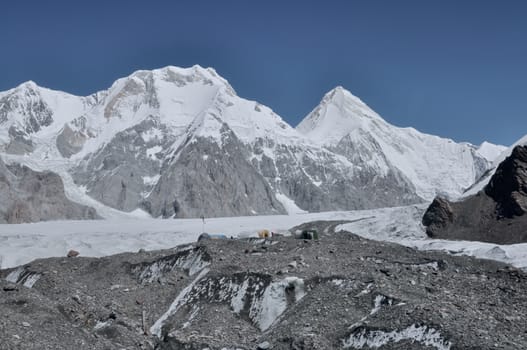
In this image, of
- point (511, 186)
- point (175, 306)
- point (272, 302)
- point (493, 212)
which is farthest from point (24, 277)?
point (511, 186)

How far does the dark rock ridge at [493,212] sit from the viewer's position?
5447 cm

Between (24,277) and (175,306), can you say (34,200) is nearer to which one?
(24,277)

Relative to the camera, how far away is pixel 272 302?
24516 millimetres

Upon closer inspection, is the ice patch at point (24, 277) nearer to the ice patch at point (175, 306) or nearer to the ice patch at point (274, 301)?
the ice patch at point (175, 306)

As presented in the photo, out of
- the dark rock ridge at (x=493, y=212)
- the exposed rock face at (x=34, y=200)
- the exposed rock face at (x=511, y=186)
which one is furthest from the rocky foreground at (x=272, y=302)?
the exposed rock face at (x=34, y=200)

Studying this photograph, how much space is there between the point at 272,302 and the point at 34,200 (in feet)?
456

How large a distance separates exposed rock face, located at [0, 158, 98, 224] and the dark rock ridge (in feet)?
331

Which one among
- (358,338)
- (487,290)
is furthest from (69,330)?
(487,290)

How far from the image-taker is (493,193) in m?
60.2

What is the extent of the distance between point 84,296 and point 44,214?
429 feet

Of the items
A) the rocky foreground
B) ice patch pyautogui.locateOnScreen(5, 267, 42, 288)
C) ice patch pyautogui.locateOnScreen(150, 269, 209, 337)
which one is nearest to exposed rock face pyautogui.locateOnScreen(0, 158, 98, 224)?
ice patch pyautogui.locateOnScreen(5, 267, 42, 288)

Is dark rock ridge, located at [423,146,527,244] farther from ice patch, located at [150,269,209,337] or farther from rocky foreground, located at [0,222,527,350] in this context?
ice patch, located at [150,269,209,337]

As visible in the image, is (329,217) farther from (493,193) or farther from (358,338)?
(358,338)

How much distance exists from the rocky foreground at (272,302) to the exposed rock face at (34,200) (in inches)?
4555
